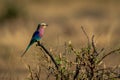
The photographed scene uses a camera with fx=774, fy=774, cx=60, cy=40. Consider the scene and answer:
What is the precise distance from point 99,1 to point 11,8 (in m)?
7.79

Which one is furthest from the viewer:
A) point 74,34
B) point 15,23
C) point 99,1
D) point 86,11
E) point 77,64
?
point 99,1

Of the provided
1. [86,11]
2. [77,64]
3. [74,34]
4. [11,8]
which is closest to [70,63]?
[77,64]

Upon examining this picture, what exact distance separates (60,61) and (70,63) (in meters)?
0.10

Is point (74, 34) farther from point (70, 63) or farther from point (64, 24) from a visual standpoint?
point (70, 63)

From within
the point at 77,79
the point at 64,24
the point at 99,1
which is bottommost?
the point at 99,1

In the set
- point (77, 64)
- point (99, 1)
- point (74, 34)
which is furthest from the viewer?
point (99, 1)

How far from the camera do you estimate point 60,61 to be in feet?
22.8

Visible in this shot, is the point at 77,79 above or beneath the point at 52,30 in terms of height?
above

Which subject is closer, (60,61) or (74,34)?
(60,61)

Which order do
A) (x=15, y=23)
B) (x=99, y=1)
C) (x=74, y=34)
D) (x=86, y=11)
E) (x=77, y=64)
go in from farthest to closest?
(x=99, y=1) → (x=86, y=11) → (x=15, y=23) → (x=74, y=34) → (x=77, y=64)

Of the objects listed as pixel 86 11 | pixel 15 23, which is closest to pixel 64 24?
pixel 15 23

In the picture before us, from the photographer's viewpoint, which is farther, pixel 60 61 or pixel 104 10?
pixel 104 10

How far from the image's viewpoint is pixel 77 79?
7020mm

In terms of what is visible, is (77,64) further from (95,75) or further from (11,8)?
(11,8)
